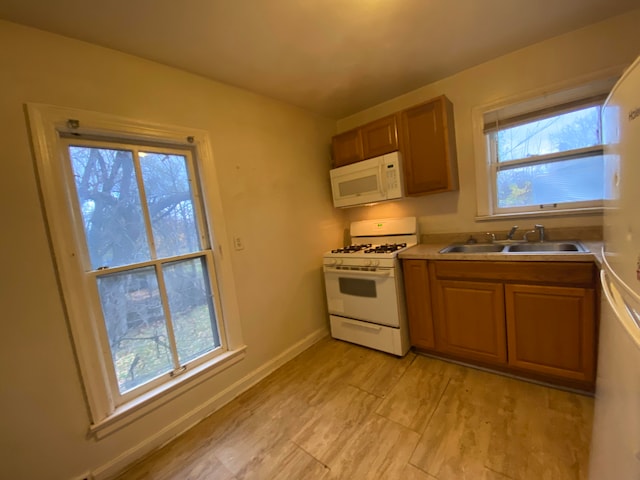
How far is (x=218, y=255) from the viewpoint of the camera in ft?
6.41

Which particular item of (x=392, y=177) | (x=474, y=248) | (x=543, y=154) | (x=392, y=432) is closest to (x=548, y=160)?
(x=543, y=154)

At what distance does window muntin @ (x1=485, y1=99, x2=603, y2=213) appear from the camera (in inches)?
75.0

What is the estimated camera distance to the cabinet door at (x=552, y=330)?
5.05 feet

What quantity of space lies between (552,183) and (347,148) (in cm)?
174

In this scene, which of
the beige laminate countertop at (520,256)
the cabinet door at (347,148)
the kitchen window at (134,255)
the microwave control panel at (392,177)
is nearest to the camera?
the kitchen window at (134,255)

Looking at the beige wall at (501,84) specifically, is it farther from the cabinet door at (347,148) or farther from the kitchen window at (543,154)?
the cabinet door at (347,148)

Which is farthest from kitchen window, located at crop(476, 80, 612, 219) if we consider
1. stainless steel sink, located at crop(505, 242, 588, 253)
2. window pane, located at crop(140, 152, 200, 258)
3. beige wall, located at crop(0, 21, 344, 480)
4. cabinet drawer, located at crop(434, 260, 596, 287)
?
window pane, located at crop(140, 152, 200, 258)

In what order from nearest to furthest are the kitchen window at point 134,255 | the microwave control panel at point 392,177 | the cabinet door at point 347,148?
the kitchen window at point 134,255
the microwave control panel at point 392,177
the cabinet door at point 347,148

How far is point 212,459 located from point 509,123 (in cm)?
318

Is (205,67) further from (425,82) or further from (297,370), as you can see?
(297,370)

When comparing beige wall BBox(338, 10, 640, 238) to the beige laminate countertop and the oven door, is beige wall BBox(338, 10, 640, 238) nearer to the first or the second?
the beige laminate countertop

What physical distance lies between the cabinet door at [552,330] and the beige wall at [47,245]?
1.72 metres

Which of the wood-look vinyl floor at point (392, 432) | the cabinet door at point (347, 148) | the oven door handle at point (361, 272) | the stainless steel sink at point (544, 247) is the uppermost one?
the cabinet door at point (347, 148)

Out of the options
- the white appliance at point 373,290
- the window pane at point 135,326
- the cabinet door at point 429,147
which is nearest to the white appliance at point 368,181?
the cabinet door at point 429,147
